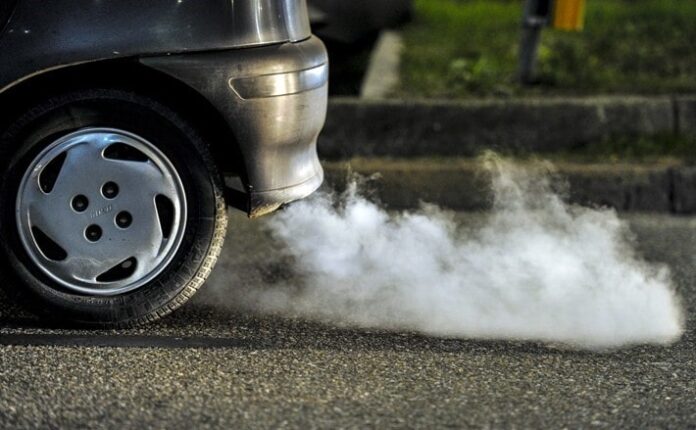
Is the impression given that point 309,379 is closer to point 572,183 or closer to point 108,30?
point 108,30

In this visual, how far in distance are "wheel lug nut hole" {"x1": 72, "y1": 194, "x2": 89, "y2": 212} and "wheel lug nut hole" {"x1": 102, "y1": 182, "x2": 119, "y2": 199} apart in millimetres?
61

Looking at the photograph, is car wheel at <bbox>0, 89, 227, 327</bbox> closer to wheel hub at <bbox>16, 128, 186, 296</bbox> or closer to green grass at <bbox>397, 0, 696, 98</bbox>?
wheel hub at <bbox>16, 128, 186, 296</bbox>

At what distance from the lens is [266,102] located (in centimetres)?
400

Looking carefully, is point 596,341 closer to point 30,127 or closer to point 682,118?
point 30,127

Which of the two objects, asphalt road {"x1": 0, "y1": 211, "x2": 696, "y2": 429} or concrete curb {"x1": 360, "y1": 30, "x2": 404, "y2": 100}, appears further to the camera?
concrete curb {"x1": 360, "y1": 30, "x2": 404, "y2": 100}

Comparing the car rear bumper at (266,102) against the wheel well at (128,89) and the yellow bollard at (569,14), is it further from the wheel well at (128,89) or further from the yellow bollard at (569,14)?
the yellow bollard at (569,14)

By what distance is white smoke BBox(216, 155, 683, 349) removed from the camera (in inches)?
172

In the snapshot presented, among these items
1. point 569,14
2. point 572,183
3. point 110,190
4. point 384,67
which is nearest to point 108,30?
point 110,190

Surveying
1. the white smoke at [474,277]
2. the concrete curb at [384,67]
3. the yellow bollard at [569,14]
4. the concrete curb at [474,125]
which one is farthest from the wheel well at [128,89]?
the yellow bollard at [569,14]

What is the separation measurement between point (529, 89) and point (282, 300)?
3.20 m

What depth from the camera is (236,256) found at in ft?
17.3

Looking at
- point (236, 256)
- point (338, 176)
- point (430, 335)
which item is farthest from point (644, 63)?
point (430, 335)

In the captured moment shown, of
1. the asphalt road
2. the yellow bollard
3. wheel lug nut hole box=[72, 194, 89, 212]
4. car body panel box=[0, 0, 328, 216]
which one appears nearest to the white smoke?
the asphalt road

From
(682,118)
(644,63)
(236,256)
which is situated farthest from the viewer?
(644,63)
